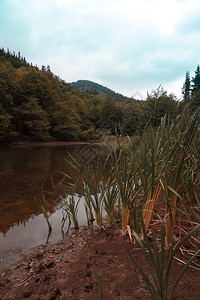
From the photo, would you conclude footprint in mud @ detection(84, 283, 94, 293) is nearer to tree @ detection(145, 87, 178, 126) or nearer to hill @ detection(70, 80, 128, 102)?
tree @ detection(145, 87, 178, 126)

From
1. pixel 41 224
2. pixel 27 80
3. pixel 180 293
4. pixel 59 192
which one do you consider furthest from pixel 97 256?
pixel 27 80

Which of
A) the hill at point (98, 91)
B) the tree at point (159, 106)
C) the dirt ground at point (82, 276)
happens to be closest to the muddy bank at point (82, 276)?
the dirt ground at point (82, 276)

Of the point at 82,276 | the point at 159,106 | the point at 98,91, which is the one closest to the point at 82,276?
the point at 82,276

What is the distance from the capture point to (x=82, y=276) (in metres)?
0.94

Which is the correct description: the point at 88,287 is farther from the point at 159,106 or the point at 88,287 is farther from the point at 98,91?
the point at 98,91

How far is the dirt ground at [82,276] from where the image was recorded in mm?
789

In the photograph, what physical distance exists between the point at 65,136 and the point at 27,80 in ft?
28.7

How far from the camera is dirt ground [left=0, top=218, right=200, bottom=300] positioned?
2.59ft

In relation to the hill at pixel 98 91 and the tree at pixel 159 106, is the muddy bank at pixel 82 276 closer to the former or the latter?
the tree at pixel 159 106

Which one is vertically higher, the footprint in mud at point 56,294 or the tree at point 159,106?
the tree at point 159,106

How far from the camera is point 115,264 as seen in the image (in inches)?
39.3

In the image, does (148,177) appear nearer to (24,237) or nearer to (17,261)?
(17,261)

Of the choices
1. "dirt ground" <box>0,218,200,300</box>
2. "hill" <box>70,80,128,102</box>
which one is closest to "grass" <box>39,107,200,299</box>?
"dirt ground" <box>0,218,200,300</box>

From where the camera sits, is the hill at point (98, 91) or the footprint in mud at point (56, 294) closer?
the footprint in mud at point (56, 294)
